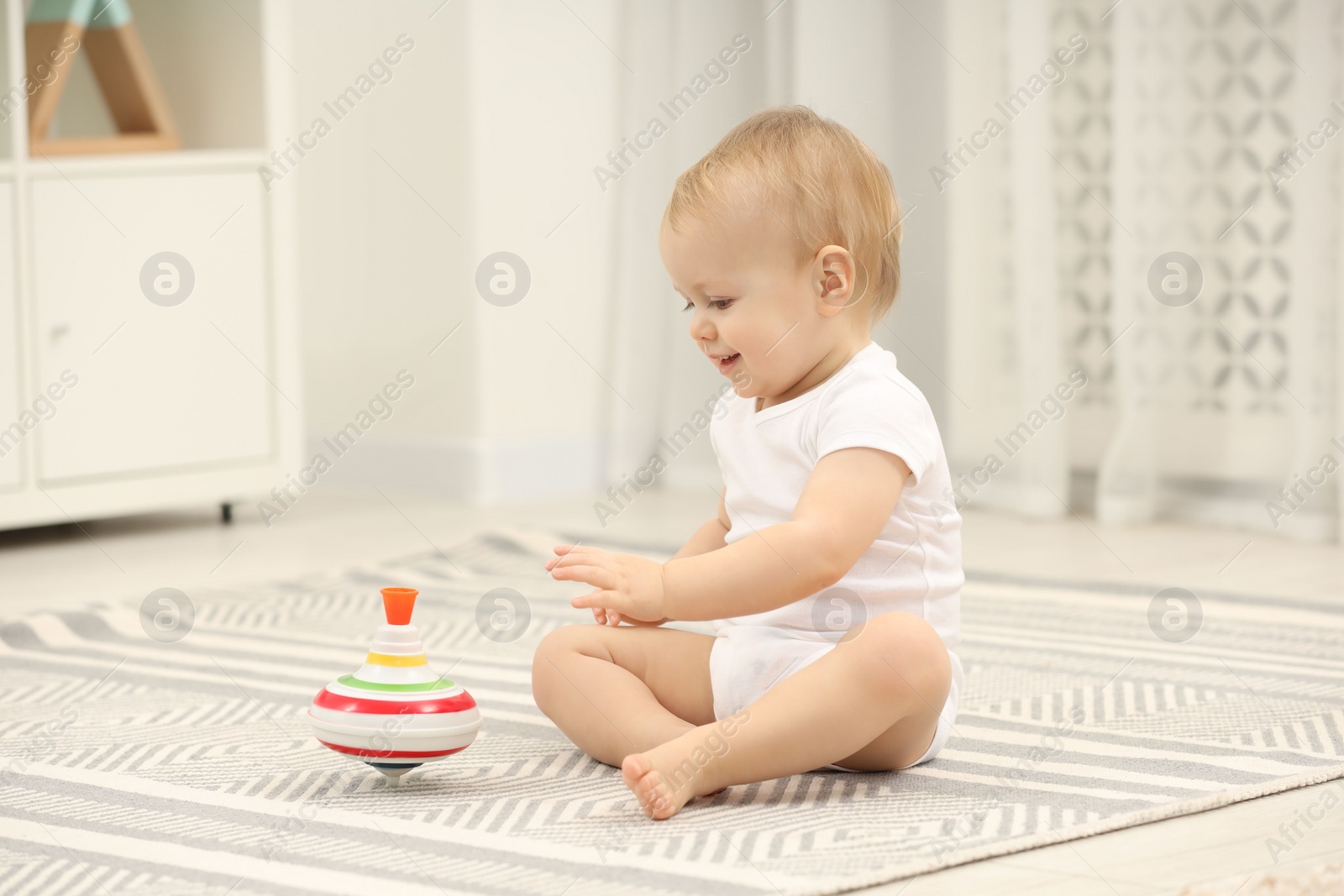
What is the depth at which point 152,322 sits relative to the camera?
2.01 meters

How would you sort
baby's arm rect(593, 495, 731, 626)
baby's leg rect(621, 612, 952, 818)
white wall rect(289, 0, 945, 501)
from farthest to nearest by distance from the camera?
white wall rect(289, 0, 945, 501) < baby's arm rect(593, 495, 731, 626) < baby's leg rect(621, 612, 952, 818)

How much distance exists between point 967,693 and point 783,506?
1.02ft

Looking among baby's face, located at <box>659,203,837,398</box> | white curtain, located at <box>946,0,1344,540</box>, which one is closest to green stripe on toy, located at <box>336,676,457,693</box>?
baby's face, located at <box>659,203,837,398</box>

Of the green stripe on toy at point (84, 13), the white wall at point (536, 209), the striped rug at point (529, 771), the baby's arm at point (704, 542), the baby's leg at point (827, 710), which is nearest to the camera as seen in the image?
the striped rug at point (529, 771)

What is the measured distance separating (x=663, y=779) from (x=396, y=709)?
0.52 feet

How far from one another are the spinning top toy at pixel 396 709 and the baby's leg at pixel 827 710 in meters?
0.11

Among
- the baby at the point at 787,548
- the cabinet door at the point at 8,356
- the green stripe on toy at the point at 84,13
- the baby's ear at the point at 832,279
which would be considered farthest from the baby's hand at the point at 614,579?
the green stripe on toy at the point at 84,13

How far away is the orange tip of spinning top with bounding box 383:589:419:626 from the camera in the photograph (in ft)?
3.04

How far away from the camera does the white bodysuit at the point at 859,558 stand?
0.97 meters

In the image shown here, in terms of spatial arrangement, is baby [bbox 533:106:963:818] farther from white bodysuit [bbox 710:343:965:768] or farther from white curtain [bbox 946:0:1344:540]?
white curtain [bbox 946:0:1344:540]

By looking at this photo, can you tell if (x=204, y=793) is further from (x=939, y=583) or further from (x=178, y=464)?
(x=178, y=464)

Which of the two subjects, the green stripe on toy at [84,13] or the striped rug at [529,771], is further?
the green stripe on toy at [84,13]

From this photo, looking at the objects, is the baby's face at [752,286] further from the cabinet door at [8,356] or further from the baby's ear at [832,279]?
the cabinet door at [8,356]

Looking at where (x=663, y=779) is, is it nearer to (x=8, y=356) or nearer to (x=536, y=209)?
(x=8, y=356)
